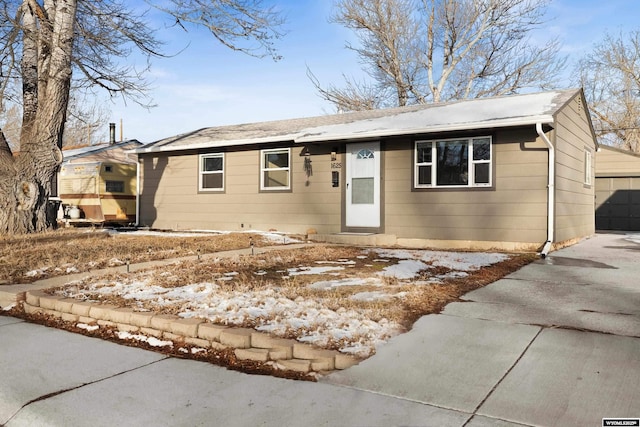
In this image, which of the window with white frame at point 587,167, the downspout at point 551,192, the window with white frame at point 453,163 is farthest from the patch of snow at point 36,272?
the window with white frame at point 587,167

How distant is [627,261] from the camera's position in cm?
757

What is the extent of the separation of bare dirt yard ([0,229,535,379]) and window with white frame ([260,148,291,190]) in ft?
11.5

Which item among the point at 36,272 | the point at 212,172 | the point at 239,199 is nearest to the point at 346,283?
the point at 36,272

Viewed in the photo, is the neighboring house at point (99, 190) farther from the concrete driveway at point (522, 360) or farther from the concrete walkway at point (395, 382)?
the concrete driveway at point (522, 360)

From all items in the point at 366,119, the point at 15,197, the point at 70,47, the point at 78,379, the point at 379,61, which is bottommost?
the point at 78,379

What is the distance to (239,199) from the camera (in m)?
13.0

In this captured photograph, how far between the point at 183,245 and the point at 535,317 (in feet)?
22.4

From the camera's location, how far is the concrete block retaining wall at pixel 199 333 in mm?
3193

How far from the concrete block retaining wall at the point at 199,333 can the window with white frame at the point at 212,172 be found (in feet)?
28.2

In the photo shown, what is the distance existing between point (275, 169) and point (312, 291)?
8.00 metres

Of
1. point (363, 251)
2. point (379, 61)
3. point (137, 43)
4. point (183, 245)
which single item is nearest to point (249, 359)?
point (363, 251)

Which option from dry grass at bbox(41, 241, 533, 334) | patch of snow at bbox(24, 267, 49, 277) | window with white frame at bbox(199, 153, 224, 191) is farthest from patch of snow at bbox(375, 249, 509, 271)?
window with white frame at bbox(199, 153, 224, 191)

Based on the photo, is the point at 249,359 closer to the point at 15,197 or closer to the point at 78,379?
the point at 78,379

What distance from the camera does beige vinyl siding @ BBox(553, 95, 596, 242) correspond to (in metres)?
9.58
